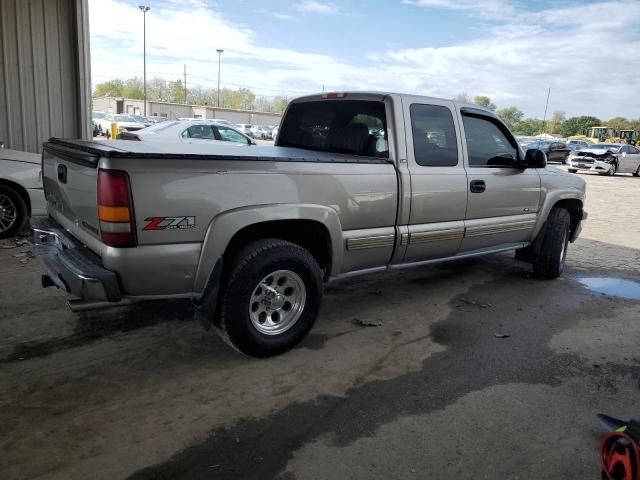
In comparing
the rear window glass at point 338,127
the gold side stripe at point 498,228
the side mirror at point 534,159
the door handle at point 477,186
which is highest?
the rear window glass at point 338,127

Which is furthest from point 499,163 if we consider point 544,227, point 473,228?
point 544,227

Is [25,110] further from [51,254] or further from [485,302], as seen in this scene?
[485,302]

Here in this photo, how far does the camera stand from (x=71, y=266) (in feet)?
10.1

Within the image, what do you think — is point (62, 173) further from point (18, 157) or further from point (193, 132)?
point (193, 132)

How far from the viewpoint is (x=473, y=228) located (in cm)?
490

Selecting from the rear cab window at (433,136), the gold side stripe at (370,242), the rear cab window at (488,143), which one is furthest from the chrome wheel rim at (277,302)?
the rear cab window at (488,143)

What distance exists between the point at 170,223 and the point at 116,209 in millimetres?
311

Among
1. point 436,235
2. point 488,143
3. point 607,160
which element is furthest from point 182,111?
point 436,235

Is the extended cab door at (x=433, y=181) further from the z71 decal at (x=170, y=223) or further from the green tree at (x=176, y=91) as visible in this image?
the green tree at (x=176, y=91)

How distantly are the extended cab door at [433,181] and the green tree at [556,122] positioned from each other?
9944 centimetres

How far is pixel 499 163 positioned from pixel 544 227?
50.1 inches

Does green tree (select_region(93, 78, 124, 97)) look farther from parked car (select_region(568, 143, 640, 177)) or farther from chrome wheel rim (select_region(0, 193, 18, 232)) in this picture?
chrome wheel rim (select_region(0, 193, 18, 232))

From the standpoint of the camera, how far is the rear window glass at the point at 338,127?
171 inches

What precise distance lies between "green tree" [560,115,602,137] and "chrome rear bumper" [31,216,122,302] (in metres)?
93.4
